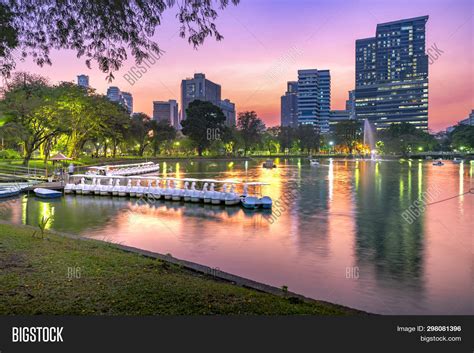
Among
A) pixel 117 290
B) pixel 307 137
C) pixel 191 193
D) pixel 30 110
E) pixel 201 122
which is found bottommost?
pixel 117 290

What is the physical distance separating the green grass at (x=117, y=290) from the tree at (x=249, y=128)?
423 feet

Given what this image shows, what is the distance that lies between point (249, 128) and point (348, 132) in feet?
132

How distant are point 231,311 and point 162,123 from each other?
109764 millimetres

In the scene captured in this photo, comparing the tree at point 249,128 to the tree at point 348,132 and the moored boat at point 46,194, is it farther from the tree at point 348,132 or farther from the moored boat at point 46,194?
the moored boat at point 46,194

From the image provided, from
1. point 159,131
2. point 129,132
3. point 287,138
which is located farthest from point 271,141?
point 129,132

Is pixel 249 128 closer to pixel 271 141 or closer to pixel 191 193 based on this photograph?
pixel 271 141

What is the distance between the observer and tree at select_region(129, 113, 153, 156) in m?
99.2

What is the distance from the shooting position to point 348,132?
6107 inches

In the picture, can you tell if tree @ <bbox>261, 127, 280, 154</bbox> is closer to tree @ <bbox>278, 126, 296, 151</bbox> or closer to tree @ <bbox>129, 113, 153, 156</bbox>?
tree @ <bbox>278, 126, 296, 151</bbox>

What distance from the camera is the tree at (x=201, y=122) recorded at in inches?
4451

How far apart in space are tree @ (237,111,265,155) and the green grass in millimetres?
128866

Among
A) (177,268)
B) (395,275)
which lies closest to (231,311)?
(177,268)

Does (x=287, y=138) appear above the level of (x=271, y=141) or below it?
above

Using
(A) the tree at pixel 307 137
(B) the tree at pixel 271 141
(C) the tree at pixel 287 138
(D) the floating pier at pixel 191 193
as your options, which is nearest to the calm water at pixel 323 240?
(D) the floating pier at pixel 191 193
